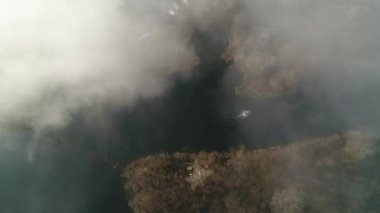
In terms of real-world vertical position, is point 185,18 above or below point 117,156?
above

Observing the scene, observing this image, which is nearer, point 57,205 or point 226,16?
point 57,205

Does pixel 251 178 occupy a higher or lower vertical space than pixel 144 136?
lower

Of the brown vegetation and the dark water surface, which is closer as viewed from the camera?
the brown vegetation

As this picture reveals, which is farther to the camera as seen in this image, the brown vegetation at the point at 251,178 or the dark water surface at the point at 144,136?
the dark water surface at the point at 144,136

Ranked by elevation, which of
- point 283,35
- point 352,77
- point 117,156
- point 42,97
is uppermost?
point 283,35

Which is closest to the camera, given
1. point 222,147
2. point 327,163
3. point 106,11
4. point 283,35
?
point 327,163

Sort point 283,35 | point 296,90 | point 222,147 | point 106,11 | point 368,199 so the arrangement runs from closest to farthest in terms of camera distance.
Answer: point 368,199 < point 222,147 < point 296,90 < point 283,35 < point 106,11

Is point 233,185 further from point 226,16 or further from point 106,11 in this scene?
point 106,11

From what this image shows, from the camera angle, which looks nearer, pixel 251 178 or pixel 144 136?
pixel 251 178

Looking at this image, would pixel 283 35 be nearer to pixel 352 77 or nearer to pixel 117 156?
pixel 352 77

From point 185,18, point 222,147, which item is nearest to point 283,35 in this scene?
point 185,18
